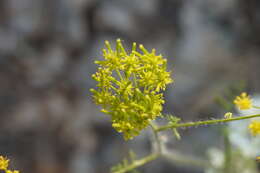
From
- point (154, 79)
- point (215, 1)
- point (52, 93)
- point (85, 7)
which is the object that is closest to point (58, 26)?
point (85, 7)

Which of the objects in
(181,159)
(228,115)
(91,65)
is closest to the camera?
(228,115)

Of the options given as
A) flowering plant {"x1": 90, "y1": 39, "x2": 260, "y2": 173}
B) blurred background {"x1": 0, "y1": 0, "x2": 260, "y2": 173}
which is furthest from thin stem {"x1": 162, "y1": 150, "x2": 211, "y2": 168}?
blurred background {"x1": 0, "y1": 0, "x2": 260, "y2": 173}

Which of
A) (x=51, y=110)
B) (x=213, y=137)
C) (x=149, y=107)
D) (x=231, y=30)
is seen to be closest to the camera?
(x=149, y=107)

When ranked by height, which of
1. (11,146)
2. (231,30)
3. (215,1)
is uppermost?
(215,1)

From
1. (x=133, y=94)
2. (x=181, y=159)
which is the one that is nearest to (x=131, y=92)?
(x=133, y=94)

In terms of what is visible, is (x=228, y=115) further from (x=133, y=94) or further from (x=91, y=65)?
(x=91, y=65)

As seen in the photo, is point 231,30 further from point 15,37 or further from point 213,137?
point 15,37
